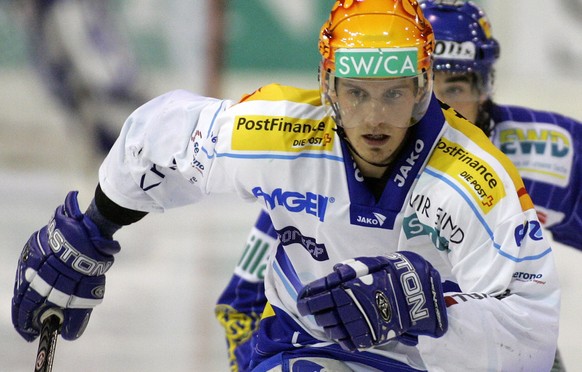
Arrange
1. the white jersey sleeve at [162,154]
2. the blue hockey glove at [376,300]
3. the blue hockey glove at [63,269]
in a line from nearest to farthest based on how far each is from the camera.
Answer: the blue hockey glove at [376,300], the white jersey sleeve at [162,154], the blue hockey glove at [63,269]

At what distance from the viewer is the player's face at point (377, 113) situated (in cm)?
290

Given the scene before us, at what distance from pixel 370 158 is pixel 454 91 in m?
1.09

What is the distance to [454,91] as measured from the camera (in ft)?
13.0

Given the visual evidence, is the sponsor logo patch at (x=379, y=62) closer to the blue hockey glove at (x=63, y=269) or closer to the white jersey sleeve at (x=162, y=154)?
the white jersey sleeve at (x=162, y=154)

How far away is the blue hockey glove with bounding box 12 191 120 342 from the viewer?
11.2ft

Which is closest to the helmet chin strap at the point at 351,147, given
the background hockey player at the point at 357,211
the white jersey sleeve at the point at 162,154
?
the background hockey player at the point at 357,211

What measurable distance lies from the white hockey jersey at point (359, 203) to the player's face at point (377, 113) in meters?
0.06

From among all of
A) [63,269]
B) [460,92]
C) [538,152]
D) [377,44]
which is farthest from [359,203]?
[538,152]

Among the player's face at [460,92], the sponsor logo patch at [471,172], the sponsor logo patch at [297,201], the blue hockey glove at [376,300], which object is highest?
the sponsor logo patch at [471,172]

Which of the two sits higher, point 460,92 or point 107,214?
point 460,92

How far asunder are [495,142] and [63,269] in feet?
4.80

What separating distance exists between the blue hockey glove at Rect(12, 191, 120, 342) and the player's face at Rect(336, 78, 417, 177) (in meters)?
0.89

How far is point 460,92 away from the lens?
13.0 feet

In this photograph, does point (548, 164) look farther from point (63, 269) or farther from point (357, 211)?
point (63, 269)
